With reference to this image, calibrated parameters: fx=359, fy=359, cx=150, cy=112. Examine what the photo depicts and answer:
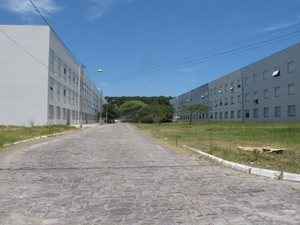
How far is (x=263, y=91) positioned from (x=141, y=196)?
54.0m

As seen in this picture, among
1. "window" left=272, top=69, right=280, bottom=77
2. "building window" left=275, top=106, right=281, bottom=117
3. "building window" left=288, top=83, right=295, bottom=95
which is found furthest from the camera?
"building window" left=275, top=106, right=281, bottom=117

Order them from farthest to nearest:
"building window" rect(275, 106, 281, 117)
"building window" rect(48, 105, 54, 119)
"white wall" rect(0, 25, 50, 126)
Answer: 1. "building window" rect(275, 106, 281, 117)
2. "building window" rect(48, 105, 54, 119)
3. "white wall" rect(0, 25, 50, 126)

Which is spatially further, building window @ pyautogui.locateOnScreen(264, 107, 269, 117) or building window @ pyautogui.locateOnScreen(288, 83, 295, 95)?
building window @ pyautogui.locateOnScreen(264, 107, 269, 117)

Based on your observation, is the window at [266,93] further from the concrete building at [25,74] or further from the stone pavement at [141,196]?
the stone pavement at [141,196]

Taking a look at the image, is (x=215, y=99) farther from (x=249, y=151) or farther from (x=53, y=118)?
(x=249, y=151)

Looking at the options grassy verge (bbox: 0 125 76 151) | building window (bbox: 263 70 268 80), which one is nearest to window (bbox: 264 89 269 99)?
building window (bbox: 263 70 268 80)

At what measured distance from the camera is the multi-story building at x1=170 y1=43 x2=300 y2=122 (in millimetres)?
48469

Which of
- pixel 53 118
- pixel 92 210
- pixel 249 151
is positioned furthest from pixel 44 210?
pixel 53 118

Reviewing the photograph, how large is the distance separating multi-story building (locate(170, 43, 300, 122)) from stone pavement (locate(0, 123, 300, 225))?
41.9 meters

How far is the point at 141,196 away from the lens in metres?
6.70

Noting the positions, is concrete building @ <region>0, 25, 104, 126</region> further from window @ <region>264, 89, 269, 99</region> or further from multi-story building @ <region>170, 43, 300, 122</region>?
window @ <region>264, 89, 269, 99</region>

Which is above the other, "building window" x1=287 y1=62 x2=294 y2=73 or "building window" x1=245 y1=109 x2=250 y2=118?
"building window" x1=287 y1=62 x2=294 y2=73

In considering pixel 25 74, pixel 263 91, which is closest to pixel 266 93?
pixel 263 91

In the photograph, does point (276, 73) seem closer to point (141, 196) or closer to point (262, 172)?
point (262, 172)
